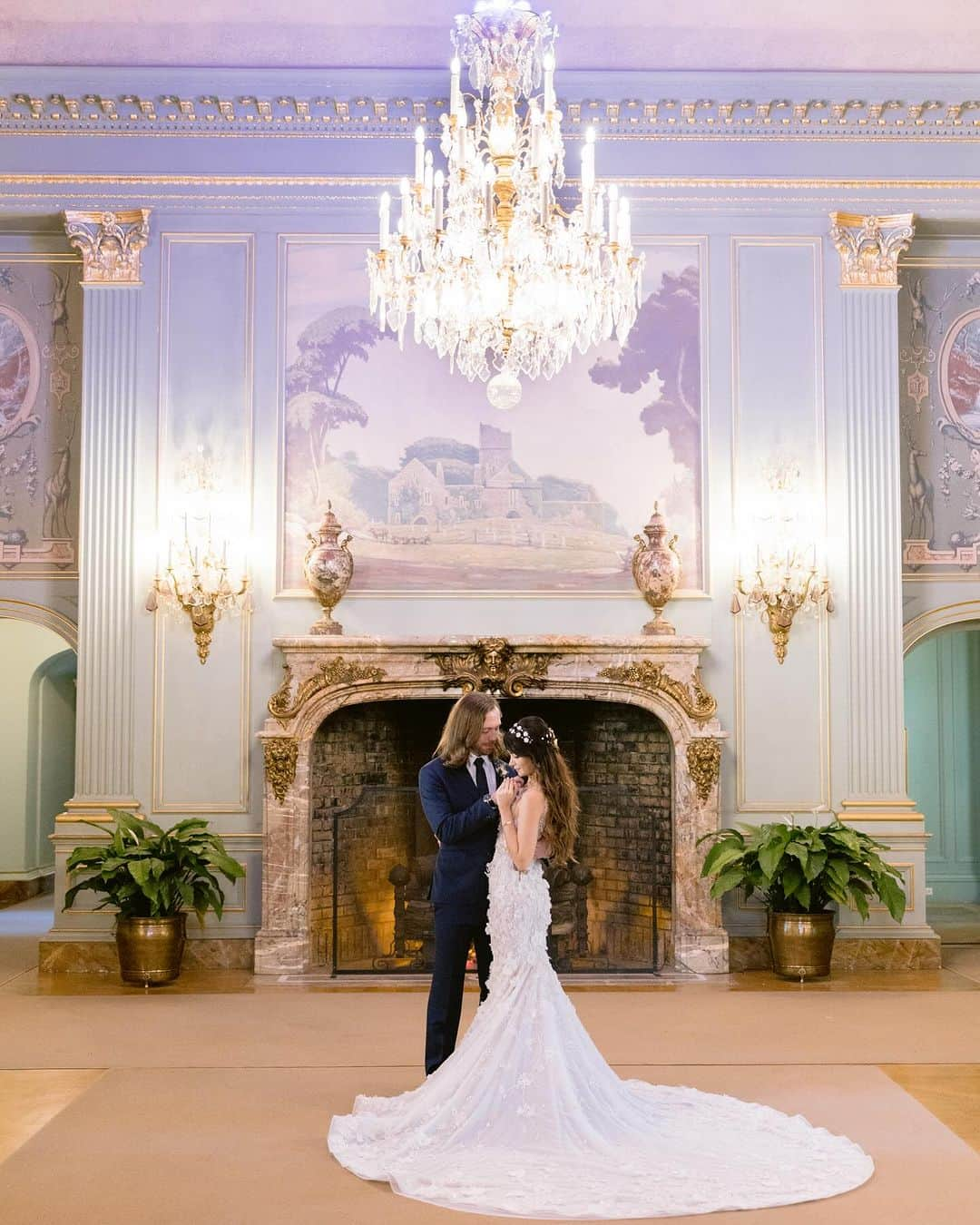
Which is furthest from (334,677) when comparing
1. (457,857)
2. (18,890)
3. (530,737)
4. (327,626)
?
(18,890)

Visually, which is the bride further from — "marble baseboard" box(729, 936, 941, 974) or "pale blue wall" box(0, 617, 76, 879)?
"pale blue wall" box(0, 617, 76, 879)

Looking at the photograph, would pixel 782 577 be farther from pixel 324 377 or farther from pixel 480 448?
pixel 324 377

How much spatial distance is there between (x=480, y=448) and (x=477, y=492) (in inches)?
11.5

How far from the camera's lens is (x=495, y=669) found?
8320mm

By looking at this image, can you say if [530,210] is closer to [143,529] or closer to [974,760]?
[143,529]

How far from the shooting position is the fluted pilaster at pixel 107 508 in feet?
27.7

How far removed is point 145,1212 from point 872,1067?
3.32 metres

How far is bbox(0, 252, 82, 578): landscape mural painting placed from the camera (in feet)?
29.3

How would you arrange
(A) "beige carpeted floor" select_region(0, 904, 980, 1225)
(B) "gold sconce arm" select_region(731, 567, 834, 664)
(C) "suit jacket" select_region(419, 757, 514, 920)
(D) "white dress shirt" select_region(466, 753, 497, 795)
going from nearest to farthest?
(A) "beige carpeted floor" select_region(0, 904, 980, 1225), (C) "suit jacket" select_region(419, 757, 514, 920), (D) "white dress shirt" select_region(466, 753, 497, 795), (B) "gold sconce arm" select_region(731, 567, 834, 664)

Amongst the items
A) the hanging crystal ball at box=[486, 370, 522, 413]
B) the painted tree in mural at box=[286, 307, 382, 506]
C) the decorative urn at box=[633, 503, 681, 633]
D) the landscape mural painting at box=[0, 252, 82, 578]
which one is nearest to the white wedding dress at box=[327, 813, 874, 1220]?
the hanging crystal ball at box=[486, 370, 522, 413]

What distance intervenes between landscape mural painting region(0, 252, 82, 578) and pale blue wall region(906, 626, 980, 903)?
7172 millimetres

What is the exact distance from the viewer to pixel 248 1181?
14.2 ft

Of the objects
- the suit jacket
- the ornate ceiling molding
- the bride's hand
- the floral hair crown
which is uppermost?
the ornate ceiling molding

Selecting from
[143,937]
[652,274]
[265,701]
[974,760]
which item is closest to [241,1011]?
[143,937]
